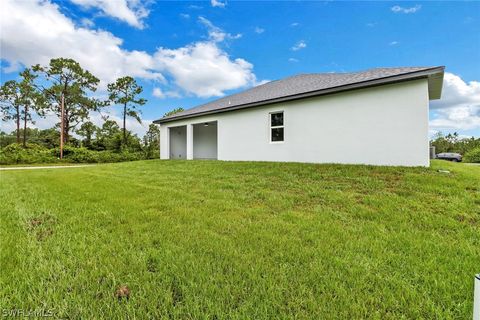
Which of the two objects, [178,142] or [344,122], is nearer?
[344,122]

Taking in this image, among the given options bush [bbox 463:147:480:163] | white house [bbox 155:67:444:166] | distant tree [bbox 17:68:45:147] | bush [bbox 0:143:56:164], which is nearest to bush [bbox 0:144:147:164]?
bush [bbox 0:143:56:164]

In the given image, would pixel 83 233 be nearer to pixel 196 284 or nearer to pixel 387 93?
pixel 196 284

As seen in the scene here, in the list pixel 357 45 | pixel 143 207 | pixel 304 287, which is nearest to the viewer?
pixel 304 287

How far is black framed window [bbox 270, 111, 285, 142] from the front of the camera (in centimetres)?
977

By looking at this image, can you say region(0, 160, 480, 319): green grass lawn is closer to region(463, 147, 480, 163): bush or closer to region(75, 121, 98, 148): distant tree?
region(463, 147, 480, 163): bush

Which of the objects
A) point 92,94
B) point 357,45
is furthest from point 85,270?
point 92,94


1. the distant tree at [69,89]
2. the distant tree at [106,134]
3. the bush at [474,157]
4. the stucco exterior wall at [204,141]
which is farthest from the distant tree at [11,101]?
the bush at [474,157]

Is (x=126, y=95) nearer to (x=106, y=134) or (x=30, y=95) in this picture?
(x=106, y=134)

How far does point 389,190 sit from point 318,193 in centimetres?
152

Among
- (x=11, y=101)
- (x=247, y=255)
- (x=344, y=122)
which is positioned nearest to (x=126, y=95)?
(x=11, y=101)

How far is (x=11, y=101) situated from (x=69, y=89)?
11.1 m

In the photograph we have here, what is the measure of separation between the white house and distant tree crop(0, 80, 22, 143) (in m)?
34.3

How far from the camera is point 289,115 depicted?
9.38 metres

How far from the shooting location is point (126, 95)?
2652cm
